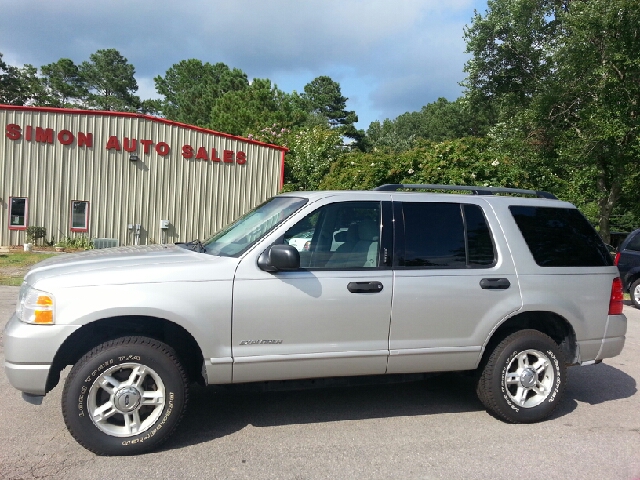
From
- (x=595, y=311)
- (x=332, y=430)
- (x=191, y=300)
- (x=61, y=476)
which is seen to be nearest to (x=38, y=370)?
(x=61, y=476)

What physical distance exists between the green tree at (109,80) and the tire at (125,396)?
64793mm

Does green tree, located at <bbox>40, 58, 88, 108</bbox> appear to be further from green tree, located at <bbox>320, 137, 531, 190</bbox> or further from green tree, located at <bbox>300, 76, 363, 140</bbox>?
green tree, located at <bbox>320, 137, 531, 190</bbox>

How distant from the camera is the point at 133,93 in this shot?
67.1 meters

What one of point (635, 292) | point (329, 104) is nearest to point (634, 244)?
point (635, 292)

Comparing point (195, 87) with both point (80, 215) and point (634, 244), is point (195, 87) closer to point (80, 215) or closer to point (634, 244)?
point (80, 215)

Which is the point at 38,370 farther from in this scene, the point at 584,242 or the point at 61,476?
the point at 584,242

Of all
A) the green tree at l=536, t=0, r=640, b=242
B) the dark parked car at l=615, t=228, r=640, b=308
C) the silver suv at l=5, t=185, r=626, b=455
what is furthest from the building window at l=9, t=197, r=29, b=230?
the dark parked car at l=615, t=228, r=640, b=308

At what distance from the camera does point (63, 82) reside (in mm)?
61406

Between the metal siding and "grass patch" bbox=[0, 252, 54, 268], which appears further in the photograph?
the metal siding

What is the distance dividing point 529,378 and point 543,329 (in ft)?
1.78

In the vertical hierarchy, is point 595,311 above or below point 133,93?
below

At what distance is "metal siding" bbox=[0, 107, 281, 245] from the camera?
20.9 m

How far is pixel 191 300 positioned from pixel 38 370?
1.08m

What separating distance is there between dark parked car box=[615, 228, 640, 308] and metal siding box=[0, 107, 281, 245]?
1433 cm
